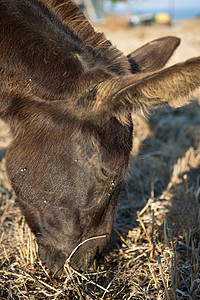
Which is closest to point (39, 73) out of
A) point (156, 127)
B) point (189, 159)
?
point (189, 159)

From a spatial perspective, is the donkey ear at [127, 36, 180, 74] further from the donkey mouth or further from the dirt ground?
the donkey mouth

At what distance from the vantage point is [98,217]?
185cm

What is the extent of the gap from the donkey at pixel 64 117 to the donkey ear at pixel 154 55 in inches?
17.6

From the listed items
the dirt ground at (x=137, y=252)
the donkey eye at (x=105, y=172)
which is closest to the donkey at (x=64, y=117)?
the donkey eye at (x=105, y=172)

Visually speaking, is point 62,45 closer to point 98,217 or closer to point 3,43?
point 3,43

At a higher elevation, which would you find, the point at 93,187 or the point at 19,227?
the point at 93,187

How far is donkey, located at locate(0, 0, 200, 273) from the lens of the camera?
1.64 m

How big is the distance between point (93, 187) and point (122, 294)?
2.96 ft

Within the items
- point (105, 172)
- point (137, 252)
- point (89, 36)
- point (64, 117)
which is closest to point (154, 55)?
point (89, 36)

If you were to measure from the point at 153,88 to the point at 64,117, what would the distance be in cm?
57

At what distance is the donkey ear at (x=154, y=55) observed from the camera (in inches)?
87.0

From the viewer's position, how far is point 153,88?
53.8 inches

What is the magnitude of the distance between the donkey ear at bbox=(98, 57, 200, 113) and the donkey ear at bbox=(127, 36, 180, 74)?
2.22ft

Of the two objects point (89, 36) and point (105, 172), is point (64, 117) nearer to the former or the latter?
point (105, 172)
